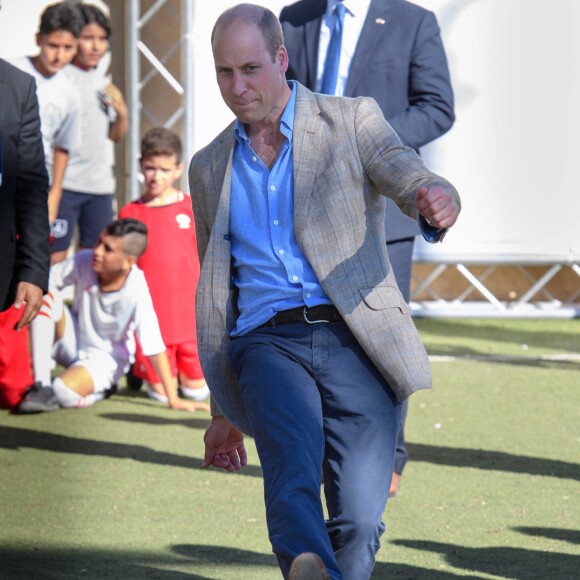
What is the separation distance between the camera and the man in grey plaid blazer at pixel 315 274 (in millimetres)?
3330

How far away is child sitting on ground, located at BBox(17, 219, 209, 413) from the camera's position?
7617 mm

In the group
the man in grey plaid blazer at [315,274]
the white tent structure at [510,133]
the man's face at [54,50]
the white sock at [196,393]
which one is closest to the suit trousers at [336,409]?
the man in grey plaid blazer at [315,274]

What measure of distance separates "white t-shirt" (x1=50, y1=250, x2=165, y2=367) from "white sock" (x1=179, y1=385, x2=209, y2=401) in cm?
44

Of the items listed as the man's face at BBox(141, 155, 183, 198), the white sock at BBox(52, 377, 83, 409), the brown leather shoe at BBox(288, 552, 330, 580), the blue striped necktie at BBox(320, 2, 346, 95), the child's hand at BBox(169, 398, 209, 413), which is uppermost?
the blue striped necktie at BBox(320, 2, 346, 95)

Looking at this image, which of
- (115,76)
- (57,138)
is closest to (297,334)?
(57,138)

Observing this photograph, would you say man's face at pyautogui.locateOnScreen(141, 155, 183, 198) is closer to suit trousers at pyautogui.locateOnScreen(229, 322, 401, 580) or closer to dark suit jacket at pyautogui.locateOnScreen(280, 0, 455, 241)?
dark suit jacket at pyautogui.locateOnScreen(280, 0, 455, 241)

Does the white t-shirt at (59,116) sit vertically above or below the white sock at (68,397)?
above

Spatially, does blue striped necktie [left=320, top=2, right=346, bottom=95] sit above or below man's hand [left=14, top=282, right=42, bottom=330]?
above

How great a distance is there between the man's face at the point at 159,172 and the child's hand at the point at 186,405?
1357 mm

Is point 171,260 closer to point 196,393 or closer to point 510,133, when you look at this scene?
point 196,393

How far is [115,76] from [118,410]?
17.9 feet

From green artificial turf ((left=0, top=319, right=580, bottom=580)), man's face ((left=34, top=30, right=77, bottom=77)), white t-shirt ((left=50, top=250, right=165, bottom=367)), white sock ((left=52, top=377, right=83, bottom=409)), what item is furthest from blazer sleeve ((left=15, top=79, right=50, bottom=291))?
man's face ((left=34, top=30, right=77, bottom=77))

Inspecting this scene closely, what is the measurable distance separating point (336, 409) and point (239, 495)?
2.29 m

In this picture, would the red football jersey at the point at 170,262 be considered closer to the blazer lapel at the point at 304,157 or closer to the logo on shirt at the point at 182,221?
the logo on shirt at the point at 182,221
